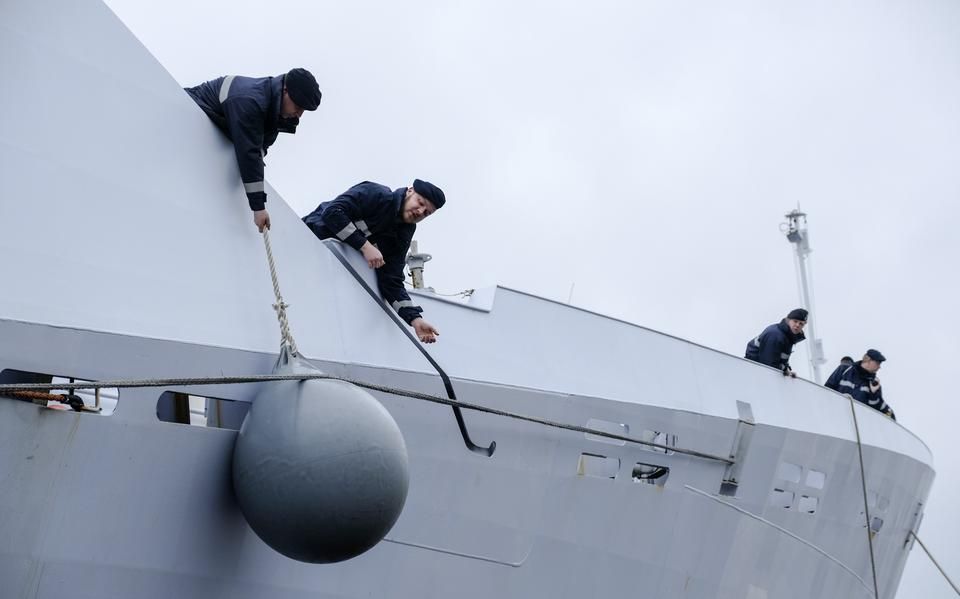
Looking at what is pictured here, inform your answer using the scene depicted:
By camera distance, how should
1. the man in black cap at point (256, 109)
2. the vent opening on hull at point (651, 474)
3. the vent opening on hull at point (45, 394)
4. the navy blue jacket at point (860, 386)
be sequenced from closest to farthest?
the vent opening on hull at point (45, 394) → the man in black cap at point (256, 109) → the vent opening on hull at point (651, 474) → the navy blue jacket at point (860, 386)

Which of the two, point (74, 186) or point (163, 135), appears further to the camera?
point (163, 135)

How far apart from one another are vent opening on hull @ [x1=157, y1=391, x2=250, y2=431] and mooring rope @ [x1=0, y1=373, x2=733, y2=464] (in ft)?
1.34

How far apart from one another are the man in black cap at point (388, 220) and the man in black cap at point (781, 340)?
4667 millimetres

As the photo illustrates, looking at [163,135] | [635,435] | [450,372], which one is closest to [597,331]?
[635,435]

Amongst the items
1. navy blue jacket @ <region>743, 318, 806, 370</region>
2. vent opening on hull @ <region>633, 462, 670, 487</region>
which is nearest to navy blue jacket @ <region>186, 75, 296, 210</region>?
vent opening on hull @ <region>633, 462, 670, 487</region>

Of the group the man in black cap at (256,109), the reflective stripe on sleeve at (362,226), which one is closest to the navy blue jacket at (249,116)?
the man in black cap at (256,109)

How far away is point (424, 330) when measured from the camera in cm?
539

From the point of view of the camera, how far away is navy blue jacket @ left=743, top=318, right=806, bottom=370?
9094mm

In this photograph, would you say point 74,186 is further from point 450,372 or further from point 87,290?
point 450,372

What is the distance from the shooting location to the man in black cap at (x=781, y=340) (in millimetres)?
9102

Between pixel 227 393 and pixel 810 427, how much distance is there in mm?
6081

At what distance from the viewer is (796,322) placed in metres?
9.20

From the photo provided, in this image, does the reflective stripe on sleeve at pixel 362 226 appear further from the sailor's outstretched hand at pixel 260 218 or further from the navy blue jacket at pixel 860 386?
the navy blue jacket at pixel 860 386

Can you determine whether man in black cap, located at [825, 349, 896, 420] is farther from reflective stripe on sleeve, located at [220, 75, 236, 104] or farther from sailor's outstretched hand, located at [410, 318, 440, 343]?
reflective stripe on sleeve, located at [220, 75, 236, 104]
